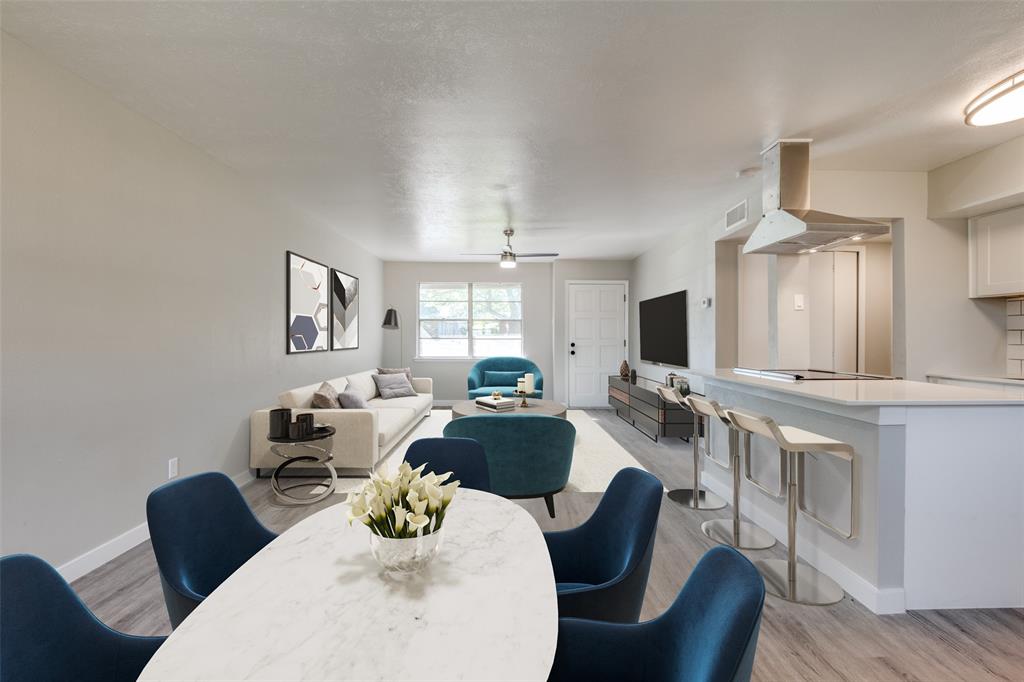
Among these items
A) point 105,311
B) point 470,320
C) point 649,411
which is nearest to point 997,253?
point 649,411

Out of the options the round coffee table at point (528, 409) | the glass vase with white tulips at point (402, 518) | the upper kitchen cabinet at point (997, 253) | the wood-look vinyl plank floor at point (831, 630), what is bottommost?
the wood-look vinyl plank floor at point (831, 630)

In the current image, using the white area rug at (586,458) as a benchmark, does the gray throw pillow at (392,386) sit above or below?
above

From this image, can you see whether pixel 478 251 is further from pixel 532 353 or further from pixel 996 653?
pixel 996 653

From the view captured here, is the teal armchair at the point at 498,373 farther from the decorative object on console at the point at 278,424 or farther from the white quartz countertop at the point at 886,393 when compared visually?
the white quartz countertop at the point at 886,393

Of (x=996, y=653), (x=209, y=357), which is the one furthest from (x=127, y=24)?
(x=996, y=653)

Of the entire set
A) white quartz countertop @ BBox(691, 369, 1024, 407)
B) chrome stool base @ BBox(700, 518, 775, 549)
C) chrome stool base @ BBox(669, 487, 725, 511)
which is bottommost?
chrome stool base @ BBox(700, 518, 775, 549)

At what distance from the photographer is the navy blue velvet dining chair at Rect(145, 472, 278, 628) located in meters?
1.42

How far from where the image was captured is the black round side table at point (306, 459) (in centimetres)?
368

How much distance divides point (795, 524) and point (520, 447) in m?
1.58

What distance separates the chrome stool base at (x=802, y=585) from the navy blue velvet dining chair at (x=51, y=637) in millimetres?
2505

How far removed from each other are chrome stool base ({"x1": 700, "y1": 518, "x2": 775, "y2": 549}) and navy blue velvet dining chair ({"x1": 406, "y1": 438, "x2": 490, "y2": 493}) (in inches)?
65.5

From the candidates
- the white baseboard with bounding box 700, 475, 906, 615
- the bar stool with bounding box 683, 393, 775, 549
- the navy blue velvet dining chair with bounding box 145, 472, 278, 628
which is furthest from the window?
the navy blue velvet dining chair with bounding box 145, 472, 278, 628

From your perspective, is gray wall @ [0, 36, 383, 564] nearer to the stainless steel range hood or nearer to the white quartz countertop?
the white quartz countertop

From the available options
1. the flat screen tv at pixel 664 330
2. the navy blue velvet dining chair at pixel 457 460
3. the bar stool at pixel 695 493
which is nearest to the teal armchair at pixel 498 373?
the flat screen tv at pixel 664 330
